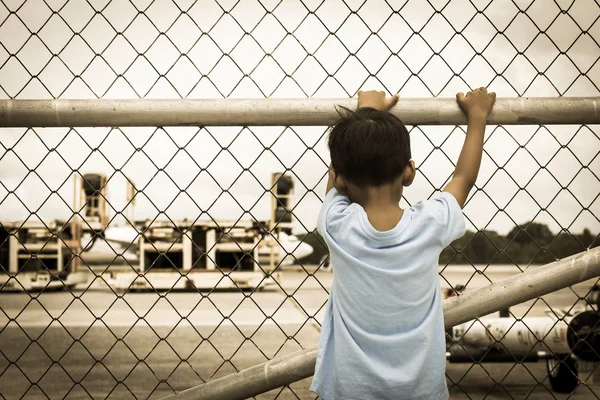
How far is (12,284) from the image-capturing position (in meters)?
14.9

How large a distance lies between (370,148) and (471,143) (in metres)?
0.40

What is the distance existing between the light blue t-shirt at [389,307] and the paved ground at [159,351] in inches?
41.4

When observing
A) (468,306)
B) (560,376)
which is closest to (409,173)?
(468,306)

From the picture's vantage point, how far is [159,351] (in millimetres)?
7555

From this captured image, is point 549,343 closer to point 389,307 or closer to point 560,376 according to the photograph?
point 560,376

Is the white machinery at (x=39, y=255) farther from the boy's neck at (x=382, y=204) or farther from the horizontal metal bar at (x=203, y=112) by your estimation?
the boy's neck at (x=382, y=204)

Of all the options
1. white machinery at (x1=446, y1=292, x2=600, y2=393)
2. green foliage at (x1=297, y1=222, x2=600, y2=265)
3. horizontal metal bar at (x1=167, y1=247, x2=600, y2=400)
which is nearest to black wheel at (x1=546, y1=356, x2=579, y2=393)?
white machinery at (x1=446, y1=292, x2=600, y2=393)

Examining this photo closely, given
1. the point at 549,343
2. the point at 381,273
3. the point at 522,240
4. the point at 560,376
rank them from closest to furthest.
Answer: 1. the point at 381,273
2. the point at 522,240
3. the point at 549,343
4. the point at 560,376

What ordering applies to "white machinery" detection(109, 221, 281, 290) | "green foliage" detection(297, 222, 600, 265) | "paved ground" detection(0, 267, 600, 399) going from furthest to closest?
1. "white machinery" detection(109, 221, 281, 290)
2. "paved ground" detection(0, 267, 600, 399)
3. "green foliage" detection(297, 222, 600, 265)

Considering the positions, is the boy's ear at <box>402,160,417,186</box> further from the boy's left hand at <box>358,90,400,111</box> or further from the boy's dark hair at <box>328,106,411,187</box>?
the boy's left hand at <box>358,90,400,111</box>

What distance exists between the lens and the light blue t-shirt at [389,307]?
158 cm

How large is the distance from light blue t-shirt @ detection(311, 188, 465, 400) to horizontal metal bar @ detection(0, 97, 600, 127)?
0.47 m

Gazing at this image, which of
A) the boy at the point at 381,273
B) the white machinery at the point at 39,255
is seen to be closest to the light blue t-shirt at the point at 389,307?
the boy at the point at 381,273

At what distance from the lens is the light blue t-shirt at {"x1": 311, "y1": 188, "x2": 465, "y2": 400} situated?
5.17ft
